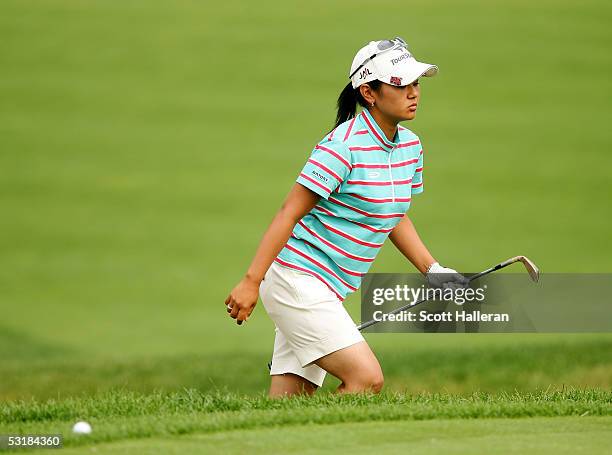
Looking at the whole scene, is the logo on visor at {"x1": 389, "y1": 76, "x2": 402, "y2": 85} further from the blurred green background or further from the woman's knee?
the blurred green background

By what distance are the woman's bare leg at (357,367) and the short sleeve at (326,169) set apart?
646 mm

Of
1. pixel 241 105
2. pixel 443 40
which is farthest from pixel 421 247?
pixel 443 40

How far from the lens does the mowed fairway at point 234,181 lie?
32.1 ft

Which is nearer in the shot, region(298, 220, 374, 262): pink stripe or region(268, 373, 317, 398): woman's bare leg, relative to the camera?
region(298, 220, 374, 262): pink stripe

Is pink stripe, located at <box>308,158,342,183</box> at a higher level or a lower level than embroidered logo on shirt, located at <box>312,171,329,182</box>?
higher

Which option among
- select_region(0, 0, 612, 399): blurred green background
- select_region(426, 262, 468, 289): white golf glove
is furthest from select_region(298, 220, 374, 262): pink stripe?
select_region(0, 0, 612, 399): blurred green background

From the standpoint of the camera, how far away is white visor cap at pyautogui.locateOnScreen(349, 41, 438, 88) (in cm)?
552

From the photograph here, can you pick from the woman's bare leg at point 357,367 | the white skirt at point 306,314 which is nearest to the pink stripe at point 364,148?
the white skirt at point 306,314

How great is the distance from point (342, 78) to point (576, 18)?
12.9 ft

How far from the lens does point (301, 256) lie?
18.2ft

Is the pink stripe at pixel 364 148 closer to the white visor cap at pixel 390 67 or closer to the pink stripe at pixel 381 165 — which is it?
the pink stripe at pixel 381 165

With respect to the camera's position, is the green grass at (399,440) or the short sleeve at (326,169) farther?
the short sleeve at (326,169)

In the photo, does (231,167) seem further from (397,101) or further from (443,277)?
(397,101)

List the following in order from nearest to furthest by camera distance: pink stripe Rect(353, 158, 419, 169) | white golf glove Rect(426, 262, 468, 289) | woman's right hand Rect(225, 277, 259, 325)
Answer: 1. woman's right hand Rect(225, 277, 259, 325)
2. pink stripe Rect(353, 158, 419, 169)
3. white golf glove Rect(426, 262, 468, 289)
